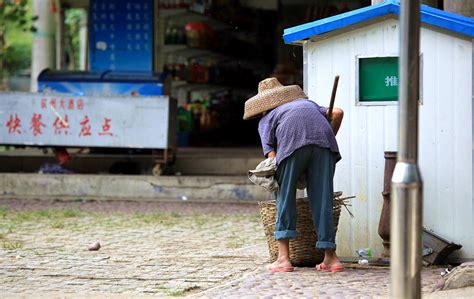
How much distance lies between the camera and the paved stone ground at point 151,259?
770cm

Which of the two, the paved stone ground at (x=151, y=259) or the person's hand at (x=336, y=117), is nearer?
the paved stone ground at (x=151, y=259)

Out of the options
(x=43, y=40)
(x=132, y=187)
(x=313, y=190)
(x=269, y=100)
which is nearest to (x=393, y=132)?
(x=313, y=190)

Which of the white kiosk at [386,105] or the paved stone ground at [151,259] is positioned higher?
the white kiosk at [386,105]

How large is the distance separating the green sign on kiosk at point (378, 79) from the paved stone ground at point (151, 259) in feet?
4.95

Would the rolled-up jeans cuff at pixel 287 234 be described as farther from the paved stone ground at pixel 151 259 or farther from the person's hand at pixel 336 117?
the person's hand at pixel 336 117

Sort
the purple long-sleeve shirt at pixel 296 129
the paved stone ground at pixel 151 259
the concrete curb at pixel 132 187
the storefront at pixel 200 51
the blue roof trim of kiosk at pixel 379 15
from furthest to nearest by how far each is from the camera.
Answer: the storefront at pixel 200 51, the concrete curb at pixel 132 187, the blue roof trim of kiosk at pixel 379 15, the purple long-sleeve shirt at pixel 296 129, the paved stone ground at pixel 151 259

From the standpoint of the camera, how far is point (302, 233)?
872 cm

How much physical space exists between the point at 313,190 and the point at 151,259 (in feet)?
6.28

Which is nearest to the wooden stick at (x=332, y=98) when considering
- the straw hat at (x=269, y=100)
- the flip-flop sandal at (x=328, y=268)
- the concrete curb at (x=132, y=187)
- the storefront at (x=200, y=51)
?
the straw hat at (x=269, y=100)

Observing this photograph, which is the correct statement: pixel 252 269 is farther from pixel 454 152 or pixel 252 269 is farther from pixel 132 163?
pixel 132 163

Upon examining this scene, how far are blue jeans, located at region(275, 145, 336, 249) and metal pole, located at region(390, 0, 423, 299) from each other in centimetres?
318

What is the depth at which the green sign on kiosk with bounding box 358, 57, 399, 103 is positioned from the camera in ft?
29.5

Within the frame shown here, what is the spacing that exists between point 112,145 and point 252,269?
25.0 feet

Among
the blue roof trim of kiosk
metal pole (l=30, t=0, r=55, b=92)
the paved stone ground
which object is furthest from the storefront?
the blue roof trim of kiosk
